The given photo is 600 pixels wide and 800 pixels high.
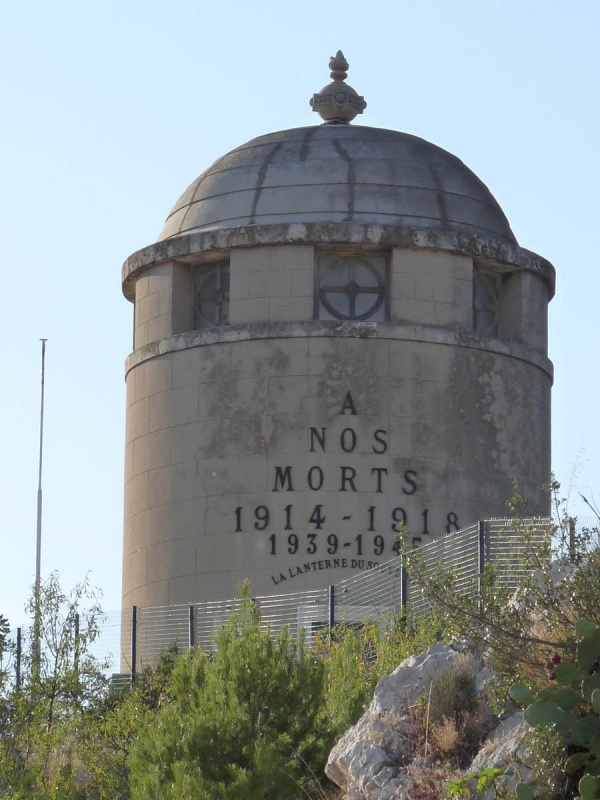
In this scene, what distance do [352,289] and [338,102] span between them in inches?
195

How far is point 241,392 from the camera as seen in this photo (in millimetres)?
33688

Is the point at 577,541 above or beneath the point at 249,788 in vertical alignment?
above

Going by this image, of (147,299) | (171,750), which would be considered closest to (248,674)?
(171,750)

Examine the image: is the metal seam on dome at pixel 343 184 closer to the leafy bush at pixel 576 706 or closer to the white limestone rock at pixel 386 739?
the white limestone rock at pixel 386 739

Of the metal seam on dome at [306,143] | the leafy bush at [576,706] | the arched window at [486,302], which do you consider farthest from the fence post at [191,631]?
the leafy bush at [576,706]

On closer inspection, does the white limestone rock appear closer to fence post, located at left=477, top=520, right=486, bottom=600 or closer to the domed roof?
fence post, located at left=477, top=520, right=486, bottom=600

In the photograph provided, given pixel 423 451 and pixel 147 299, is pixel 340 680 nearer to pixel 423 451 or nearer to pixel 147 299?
pixel 423 451

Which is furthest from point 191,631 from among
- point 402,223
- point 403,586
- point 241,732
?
point 402,223

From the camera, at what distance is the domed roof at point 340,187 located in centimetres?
3484

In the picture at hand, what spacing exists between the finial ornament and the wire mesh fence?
10.1 meters

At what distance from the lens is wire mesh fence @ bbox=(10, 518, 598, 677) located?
21.4m

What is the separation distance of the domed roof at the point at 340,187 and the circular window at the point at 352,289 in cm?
77

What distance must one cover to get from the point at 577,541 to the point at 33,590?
45.4 feet

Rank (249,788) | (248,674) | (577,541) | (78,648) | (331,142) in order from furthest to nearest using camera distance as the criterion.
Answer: (331,142), (78,648), (248,674), (249,788), (577,541)
